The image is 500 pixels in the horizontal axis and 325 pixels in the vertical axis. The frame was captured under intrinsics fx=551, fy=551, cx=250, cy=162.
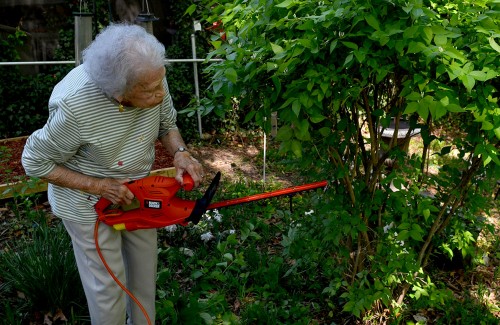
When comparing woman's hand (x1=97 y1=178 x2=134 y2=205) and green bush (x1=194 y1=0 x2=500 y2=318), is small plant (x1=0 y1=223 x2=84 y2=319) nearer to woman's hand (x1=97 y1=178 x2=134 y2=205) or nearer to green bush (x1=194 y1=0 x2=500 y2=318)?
woman's hand (x1=97 y1=178 x2=134 y2=205)

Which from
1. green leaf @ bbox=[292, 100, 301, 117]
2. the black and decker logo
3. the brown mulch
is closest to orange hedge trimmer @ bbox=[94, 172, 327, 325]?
the black and decker logo

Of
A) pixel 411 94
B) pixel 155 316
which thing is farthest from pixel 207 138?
pixel 411 94

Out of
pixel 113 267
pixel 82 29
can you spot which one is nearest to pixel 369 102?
pixel 113 267

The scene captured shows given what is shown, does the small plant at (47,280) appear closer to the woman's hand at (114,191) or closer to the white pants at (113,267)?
the white pants at (113,267)

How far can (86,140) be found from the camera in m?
2.21

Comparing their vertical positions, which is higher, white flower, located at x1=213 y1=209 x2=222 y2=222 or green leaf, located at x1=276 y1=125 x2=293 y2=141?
green leaf, located at x1=276 y1=125 x2=293 y2=141

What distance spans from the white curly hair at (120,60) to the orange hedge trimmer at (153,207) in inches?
16.8

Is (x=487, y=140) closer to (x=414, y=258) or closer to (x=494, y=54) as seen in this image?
(x=494, y=54)

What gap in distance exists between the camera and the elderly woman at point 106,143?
213 cm

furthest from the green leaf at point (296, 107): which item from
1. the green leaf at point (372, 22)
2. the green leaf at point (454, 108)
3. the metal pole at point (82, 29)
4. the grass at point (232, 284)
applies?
Result: the metal pole at point (82, 29)

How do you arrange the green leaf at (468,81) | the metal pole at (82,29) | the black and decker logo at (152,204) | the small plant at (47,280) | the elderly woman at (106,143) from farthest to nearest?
the metal pole at (82,29), the small plant at (47,280), the black and decker logo at (152,204), the elderly woman at (106,143), the green leaf at (468,81)

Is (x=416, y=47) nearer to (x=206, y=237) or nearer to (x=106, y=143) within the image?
(x=106, y=143)

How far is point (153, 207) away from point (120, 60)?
647mm

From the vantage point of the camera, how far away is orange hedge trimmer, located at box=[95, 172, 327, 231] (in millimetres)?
2336
